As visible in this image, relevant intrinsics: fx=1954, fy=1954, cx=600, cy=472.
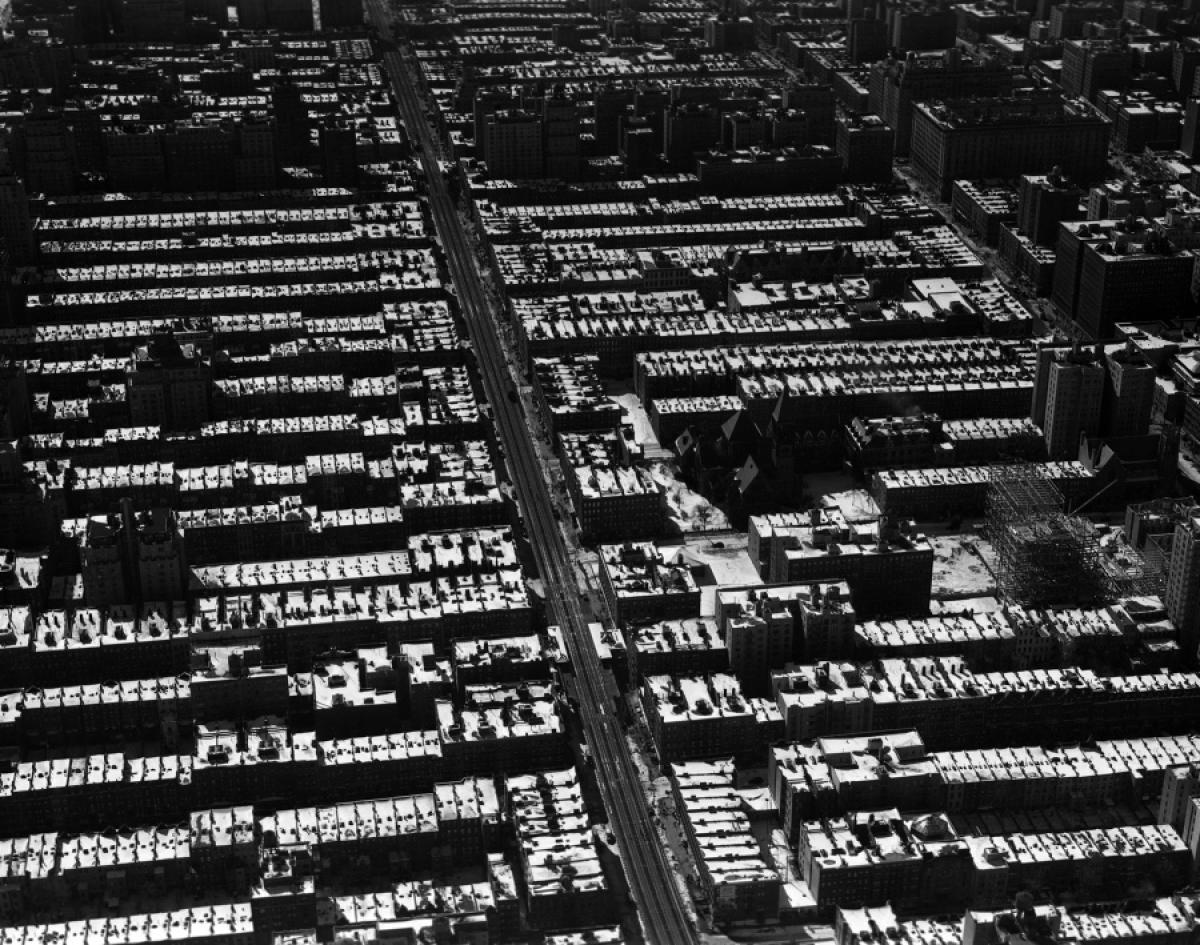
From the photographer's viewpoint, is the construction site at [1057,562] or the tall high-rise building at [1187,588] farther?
the construction site at [1057,562]

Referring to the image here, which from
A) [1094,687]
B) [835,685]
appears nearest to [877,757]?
[835,685]

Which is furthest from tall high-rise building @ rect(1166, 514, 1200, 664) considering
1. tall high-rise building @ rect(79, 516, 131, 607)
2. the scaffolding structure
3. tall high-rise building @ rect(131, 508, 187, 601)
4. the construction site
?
tall high-rise building @ rect(79, 516, 131, 607)

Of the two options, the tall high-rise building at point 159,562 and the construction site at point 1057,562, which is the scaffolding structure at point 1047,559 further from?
the tall high-rise building at point 159,562

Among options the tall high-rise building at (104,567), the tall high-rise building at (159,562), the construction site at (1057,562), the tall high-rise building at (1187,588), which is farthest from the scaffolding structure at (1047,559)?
the tall high-rise building at (104,567)

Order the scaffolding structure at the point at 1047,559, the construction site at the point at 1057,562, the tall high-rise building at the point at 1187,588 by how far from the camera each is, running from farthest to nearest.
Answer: the construction site at the point at 1057,562 < the scaffolding structure at the point at 1047,559 < the tall high-rise building at the point at 1187,588

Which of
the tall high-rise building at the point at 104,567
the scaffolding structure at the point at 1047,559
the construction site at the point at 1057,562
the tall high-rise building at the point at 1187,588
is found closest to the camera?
the tall high-rise building at the point at 1187,588

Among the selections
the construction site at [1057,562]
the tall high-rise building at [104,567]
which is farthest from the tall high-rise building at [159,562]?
the construction site at [1057,562]

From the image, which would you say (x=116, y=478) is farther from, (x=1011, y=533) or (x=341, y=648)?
(x=1011, y=533)

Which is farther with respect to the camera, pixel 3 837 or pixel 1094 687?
pixel 1094 687

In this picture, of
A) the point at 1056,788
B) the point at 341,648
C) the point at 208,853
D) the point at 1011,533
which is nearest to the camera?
the point at 208,853
